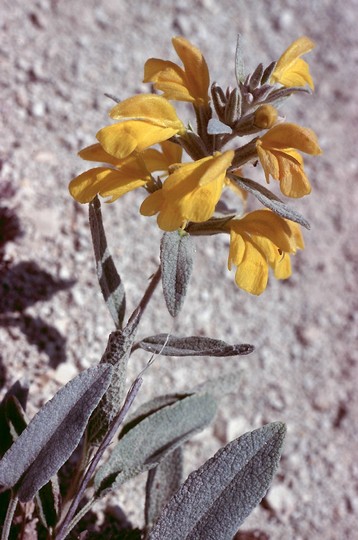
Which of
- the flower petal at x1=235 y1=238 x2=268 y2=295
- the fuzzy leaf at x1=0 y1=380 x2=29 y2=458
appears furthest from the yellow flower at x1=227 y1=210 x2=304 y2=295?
the fuzzy leaf at x1=0 y1=380 x2=29 y2=458

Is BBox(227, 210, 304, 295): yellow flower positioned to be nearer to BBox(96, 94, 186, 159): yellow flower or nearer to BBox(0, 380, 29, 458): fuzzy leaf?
BBox(96, 94, 186, 159): yellow flower

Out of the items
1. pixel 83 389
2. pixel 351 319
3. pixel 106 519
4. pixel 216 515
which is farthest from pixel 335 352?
pixel 83 389

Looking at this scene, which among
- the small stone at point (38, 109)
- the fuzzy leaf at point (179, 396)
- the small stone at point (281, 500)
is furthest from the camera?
the small stone at point (38, 109)

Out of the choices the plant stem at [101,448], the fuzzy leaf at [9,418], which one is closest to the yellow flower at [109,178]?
the plant stem at [101,448]

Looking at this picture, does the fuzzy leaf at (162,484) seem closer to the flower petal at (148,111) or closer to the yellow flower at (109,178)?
the yellow flower at (109,178)

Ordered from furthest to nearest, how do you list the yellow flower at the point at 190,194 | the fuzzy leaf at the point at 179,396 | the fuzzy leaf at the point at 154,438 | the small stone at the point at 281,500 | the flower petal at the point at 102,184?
1. the small stone at the point at 281,500
2. the fuzzy leaf at the point at 179,396
3. the fuzzy leaf at the point at 154,438
4. the flower petal at the point at 102,184
5. the yellow flower at the point at 190,194

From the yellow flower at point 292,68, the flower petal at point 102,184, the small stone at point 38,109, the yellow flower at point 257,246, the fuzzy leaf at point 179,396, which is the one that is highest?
the small stone at point 38,109

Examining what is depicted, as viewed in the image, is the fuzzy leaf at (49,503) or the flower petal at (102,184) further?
the fuzzy leaf at (49,503)
